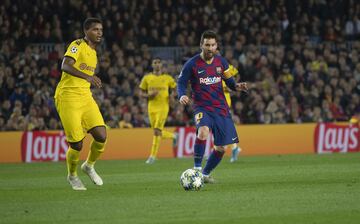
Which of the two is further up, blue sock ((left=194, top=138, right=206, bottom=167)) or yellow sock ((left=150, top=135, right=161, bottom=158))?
blue sock ((left=194, top=138, right=206, bottom=167))

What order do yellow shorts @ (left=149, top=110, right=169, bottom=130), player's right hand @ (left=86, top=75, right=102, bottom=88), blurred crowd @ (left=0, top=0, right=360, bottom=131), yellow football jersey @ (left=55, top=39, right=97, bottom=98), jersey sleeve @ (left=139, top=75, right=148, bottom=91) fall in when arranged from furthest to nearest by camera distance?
blurred crowd @ (left=0, top=0, right=360, bottom=131)
yellow shorts @ (left=149, top=110, right=169, bottom=130)
jersey sleeve @ (left=139, top=75, right=148, bottom=91)
yellow football jersey @ (left=55, top=39, right=97, bottom=98)
player's right hand @ (left=86, top=75, right=102, bottom=88)

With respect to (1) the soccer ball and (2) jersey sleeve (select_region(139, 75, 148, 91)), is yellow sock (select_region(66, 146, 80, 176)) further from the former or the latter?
(2) jersey sleeve (select_region(139, 75, 148, 91))

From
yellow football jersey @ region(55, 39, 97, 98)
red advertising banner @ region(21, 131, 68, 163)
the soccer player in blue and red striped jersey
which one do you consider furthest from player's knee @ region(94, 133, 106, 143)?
red advertising banner @ region(21, 131, 68, 163)

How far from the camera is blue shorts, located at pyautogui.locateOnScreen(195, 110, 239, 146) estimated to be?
13.5 metres

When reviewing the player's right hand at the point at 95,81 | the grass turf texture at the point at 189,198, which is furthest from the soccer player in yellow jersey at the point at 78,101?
the grass turf texture at the point at 189,198

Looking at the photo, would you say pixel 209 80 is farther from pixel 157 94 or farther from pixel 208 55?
pixel 157 94

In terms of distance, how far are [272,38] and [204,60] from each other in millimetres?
16059

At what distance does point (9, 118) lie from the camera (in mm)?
23359

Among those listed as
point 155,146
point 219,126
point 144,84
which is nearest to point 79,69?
point 219,126

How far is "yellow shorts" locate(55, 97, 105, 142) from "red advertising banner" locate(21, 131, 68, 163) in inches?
407

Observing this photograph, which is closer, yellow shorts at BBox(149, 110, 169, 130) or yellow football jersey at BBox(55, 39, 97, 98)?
yellow football jersey at BBox(55, 39, 97, 98)

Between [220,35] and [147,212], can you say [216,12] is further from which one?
[147,212]

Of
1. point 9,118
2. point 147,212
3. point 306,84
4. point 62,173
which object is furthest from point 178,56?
point 147,212

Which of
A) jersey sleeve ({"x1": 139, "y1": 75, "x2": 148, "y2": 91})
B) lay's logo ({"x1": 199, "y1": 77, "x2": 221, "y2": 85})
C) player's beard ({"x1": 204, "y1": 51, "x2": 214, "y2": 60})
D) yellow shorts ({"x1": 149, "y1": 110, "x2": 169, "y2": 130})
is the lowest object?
yellow shorts ({"x1": 149, "y1": 110, "x2": 169, "y2": 130})
